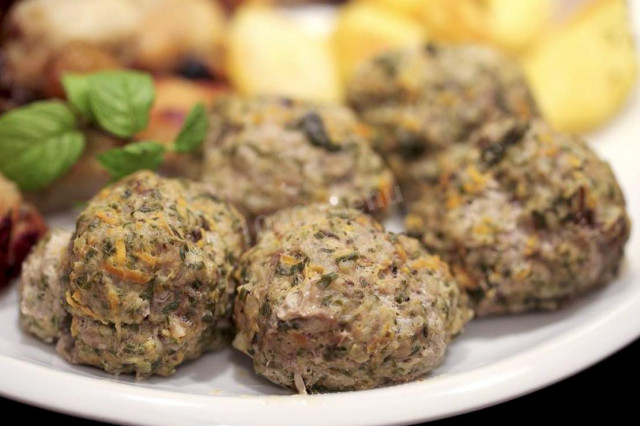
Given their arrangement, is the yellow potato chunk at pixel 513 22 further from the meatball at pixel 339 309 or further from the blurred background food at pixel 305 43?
the meatball at pixel 339 309

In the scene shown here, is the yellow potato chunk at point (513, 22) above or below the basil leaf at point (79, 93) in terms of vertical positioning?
above

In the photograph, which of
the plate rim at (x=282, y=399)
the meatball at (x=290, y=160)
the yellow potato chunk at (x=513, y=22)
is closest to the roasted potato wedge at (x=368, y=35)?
the yellow potato chunk at (x=513, y=22)

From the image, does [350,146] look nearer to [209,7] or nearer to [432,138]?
[432,138]

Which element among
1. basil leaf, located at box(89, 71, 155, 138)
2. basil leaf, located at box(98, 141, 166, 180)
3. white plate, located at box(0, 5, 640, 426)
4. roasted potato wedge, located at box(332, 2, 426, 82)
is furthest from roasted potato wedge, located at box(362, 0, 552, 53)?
basil leaf, located at box(98, 141, 166, 180)

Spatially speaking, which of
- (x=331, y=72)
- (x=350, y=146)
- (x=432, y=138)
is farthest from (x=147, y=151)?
(x=331, y=72)

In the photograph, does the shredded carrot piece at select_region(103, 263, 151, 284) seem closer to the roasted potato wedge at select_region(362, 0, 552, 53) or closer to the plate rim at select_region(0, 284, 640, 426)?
the plate rim at select_region(0, 284, 640, 426)

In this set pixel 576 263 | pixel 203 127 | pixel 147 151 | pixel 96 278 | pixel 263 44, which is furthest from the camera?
pixel 263 44
